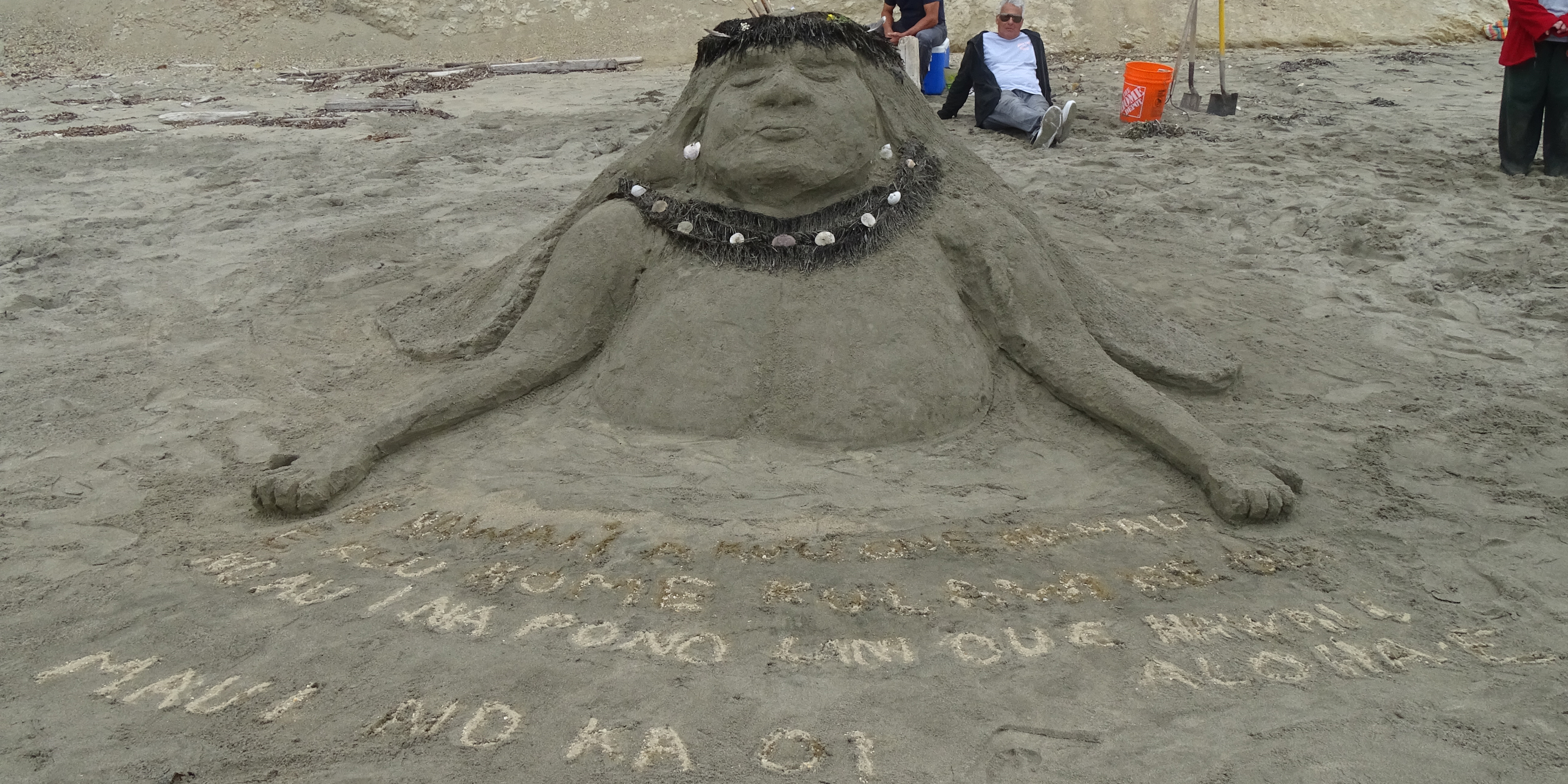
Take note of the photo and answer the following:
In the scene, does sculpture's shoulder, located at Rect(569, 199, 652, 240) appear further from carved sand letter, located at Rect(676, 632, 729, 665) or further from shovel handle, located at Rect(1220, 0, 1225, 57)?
shovel handle, located at Rect(1220, 0, 1225, 57)

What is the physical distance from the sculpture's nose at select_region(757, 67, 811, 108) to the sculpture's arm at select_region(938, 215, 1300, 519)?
679 mm

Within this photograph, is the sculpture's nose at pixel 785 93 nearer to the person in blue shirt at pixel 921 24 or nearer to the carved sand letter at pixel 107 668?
the carved sand letter at pixel 107 668

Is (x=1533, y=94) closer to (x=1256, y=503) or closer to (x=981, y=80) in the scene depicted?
(x=981, y=80)

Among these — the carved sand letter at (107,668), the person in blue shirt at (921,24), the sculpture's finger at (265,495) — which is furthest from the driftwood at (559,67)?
the carved sand letter at (107,668)

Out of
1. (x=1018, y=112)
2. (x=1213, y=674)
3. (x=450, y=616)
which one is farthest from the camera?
(x=1018, y=112)

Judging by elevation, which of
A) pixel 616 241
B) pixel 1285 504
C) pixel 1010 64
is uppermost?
pixel 1010 64

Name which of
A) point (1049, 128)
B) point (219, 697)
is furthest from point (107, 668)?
point (1049, 128)

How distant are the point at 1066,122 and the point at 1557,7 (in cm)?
281

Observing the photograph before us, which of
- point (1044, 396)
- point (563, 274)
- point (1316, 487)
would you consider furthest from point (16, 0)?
point (1316, 487)

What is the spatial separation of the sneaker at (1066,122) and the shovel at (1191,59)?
1492mm

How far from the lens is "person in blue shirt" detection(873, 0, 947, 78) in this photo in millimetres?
8250

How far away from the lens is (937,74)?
9086 millimetres

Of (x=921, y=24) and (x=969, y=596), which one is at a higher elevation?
(x=921, y=24)

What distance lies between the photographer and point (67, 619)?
8.11 ft
